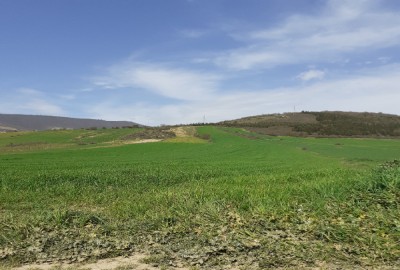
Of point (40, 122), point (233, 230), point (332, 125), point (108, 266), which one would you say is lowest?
point (108, 266)

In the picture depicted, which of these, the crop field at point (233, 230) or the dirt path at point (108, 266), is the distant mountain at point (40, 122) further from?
the dirt path at point (108, 266)

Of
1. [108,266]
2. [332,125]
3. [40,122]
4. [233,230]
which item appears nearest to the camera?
[108,266]

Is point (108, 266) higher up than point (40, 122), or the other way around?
point (40, 122)

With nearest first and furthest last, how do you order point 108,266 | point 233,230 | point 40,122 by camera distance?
point 108,266, point 233,230, point 40,122

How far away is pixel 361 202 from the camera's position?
32.1ft

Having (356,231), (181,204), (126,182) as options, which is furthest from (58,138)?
Answer: (356,231)

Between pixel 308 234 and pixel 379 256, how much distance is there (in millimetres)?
1524

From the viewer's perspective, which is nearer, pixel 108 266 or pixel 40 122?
pixel 108 266

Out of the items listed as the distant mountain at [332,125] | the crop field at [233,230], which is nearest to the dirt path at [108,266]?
the crop field at [233,230]

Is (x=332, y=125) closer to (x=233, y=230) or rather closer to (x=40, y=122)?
(x=233, y=230)

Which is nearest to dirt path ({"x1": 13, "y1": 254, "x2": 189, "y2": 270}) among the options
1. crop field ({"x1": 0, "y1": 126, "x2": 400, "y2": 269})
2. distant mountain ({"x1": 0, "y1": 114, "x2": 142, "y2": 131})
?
crop field ({"x1": 0, "y1": 126, "x2": 400, "y2": 269})

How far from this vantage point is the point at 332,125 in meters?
85.1

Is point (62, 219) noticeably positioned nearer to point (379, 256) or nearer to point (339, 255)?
point (339, 255)

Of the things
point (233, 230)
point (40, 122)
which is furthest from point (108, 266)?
point (40, 122)
